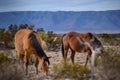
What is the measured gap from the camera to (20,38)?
16.6ft

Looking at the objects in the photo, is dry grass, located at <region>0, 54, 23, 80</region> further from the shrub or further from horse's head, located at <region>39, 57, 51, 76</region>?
the shrub

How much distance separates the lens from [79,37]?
200 inches

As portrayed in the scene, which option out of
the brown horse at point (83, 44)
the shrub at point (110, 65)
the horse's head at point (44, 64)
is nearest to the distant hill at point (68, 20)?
the brown horse at point (83, 44)

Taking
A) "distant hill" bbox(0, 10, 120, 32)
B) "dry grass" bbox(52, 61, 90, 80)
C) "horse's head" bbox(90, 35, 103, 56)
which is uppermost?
"distant hill" bbox(0, 10, 120, 32)

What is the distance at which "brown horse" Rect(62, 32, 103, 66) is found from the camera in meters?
5.03

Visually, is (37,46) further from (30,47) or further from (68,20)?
(68,20)

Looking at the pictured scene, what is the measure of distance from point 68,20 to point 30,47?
1.92ft

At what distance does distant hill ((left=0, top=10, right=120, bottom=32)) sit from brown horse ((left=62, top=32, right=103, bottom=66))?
82mm

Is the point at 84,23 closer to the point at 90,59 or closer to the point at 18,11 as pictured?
the point at 90,59

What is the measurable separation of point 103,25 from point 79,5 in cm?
39

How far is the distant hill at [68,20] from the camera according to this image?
5047 millimetres

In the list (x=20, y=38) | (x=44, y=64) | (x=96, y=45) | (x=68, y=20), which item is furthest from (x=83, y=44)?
(x=20, y=38)

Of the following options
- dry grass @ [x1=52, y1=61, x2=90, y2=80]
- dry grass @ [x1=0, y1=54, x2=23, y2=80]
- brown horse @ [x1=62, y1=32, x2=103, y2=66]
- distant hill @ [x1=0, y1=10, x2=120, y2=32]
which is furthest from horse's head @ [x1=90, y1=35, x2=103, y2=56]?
dry grass @ [x1=0, y1=54, x2=23, y2=80]

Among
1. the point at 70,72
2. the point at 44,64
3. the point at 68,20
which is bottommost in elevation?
the point at 70,72
